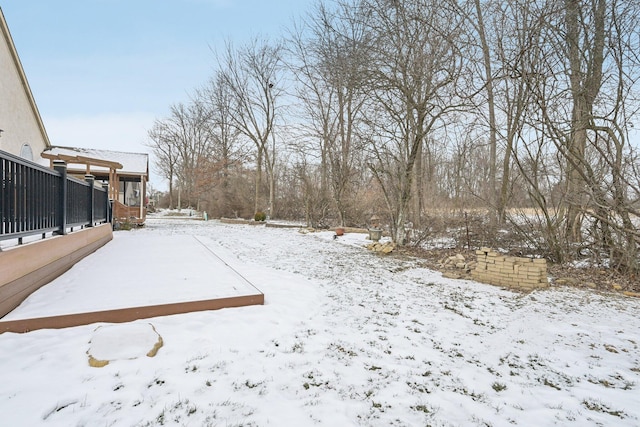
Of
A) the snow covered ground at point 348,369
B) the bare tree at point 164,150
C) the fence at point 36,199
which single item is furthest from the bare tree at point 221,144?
the snow covered ground at point 348,369

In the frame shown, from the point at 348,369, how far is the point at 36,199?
3981 mm

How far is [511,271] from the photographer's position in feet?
16.4

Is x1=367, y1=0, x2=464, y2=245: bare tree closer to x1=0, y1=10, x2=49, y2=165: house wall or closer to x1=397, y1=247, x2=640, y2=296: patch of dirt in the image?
x1=397, y1=247, x2=640, y2=296: patch of dirt

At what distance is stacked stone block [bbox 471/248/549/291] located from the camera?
4.82 m

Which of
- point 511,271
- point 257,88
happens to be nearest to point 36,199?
point 511,271

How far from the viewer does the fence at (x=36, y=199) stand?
110 inches

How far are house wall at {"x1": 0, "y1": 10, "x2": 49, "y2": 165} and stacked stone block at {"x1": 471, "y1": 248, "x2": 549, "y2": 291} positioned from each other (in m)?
11.6

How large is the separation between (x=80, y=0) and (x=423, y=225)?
1350 centimetres

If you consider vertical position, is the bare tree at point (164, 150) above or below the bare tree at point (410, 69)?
above

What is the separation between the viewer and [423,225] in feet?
29.2

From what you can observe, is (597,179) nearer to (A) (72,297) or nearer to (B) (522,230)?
(B) (522,230)

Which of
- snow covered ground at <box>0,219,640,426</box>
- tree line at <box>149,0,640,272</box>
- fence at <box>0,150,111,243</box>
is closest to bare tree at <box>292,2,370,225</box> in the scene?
tree line at <box>149,0,640,272</box>

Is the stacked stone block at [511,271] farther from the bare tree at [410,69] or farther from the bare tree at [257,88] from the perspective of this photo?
the bare tree at [257,88]

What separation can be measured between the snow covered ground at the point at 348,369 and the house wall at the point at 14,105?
756cm
